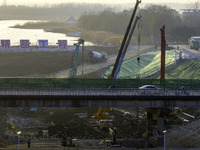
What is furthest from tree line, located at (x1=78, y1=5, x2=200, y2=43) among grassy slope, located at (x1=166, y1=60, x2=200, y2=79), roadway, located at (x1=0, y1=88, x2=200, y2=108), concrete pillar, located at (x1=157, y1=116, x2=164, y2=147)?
roadway, located at (x1=0, y1=88, x2=200, y2=108)

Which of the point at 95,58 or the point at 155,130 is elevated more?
the point at 95,58

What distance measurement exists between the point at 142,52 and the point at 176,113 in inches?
2044

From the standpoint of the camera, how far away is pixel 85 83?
52.3 meters

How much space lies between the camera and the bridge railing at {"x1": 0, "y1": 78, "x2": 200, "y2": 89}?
169ft

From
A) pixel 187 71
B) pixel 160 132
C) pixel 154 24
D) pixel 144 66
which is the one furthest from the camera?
pixel 154 24

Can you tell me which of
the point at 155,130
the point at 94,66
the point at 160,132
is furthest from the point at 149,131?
the point at 94,66

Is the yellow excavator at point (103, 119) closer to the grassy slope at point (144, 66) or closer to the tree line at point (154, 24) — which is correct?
the grassy slope at point (144, 66)

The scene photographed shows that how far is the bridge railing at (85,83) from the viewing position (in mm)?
51500

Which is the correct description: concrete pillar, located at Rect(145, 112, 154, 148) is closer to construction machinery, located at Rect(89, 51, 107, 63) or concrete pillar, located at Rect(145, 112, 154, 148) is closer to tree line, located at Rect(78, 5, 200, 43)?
construction machinery, located at Rect(89, 51, 107, 63)

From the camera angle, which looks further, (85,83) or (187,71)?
(187,71)

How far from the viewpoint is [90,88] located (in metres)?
52.0

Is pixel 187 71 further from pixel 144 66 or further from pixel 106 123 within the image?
pixel 106 123

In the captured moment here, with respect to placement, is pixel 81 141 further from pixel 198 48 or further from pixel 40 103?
pixel 198 48

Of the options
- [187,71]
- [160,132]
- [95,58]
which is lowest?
[160,132]
